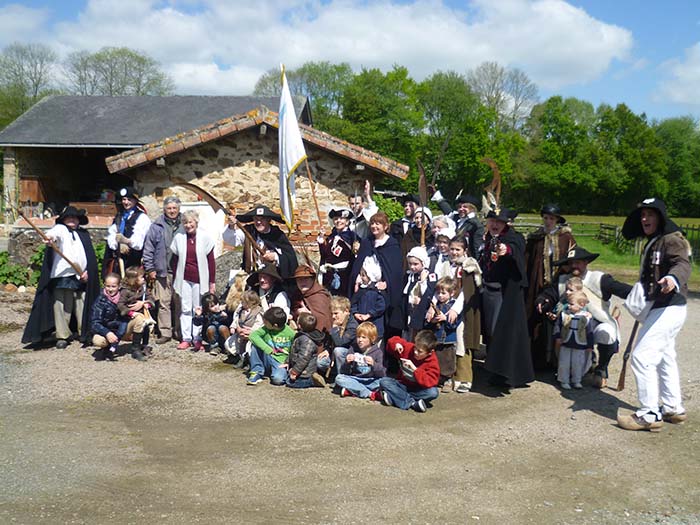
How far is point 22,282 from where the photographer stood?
12.4 meters

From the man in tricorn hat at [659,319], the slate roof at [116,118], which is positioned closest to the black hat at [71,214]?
the man in tricorn hat at [659,319]

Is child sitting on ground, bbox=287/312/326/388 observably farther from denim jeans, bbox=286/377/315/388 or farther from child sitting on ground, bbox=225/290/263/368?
child sitting on ground, bbox=225/290/263/368

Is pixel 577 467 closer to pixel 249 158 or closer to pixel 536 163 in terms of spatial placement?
pixel 249 158

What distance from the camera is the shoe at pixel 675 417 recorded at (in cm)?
553

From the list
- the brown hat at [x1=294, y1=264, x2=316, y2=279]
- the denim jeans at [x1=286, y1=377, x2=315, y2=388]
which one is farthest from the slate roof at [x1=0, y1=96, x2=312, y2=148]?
the denim jeans at [x1=286, y1=377, x2=315, y2=388]

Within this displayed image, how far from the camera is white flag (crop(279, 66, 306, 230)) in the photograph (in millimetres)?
7703

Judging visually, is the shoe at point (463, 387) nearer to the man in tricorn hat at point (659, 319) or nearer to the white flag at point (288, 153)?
the man in tricorn hat at point (659, 319)

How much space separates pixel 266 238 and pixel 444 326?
8.13 feet

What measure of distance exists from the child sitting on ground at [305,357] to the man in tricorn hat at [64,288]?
10.4ft

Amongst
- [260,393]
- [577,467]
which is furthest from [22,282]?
[577,467]

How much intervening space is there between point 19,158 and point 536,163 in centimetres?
4402

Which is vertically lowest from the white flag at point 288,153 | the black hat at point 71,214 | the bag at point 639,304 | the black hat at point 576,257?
the bag at point 639,304

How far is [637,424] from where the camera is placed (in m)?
5.39

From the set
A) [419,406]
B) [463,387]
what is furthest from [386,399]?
[463,387]
